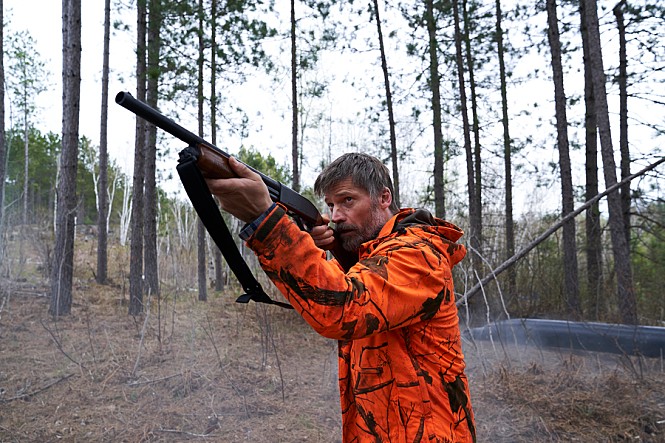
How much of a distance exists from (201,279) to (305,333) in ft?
16.7

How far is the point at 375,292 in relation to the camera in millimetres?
1187

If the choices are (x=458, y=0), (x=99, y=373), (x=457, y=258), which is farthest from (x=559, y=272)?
(x=457, y=258)

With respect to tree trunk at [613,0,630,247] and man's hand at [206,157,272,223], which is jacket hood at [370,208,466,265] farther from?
tree trunk at [613,0,630,247]

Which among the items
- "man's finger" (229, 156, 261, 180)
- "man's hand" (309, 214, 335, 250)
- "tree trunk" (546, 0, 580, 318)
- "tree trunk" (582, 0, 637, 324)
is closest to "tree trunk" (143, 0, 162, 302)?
"tree trunk" (582, 0, 637, 324)

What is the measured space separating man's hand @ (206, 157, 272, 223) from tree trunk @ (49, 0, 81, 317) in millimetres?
8854

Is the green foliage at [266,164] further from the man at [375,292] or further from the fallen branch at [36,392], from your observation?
the man at [375,292]

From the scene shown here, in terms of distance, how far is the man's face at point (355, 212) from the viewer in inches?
64.7

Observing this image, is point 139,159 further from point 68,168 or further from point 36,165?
point 36,165

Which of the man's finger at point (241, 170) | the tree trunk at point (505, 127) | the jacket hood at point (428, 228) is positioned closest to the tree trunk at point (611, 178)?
the tree trunk at point (505, 127)

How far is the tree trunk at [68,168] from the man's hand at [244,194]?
885 cm

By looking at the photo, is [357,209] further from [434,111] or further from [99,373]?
[434,111]

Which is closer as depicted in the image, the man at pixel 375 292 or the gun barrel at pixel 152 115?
the man at pixel 375 292

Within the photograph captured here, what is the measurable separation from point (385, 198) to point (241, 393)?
468cm

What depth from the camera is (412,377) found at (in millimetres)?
1376
